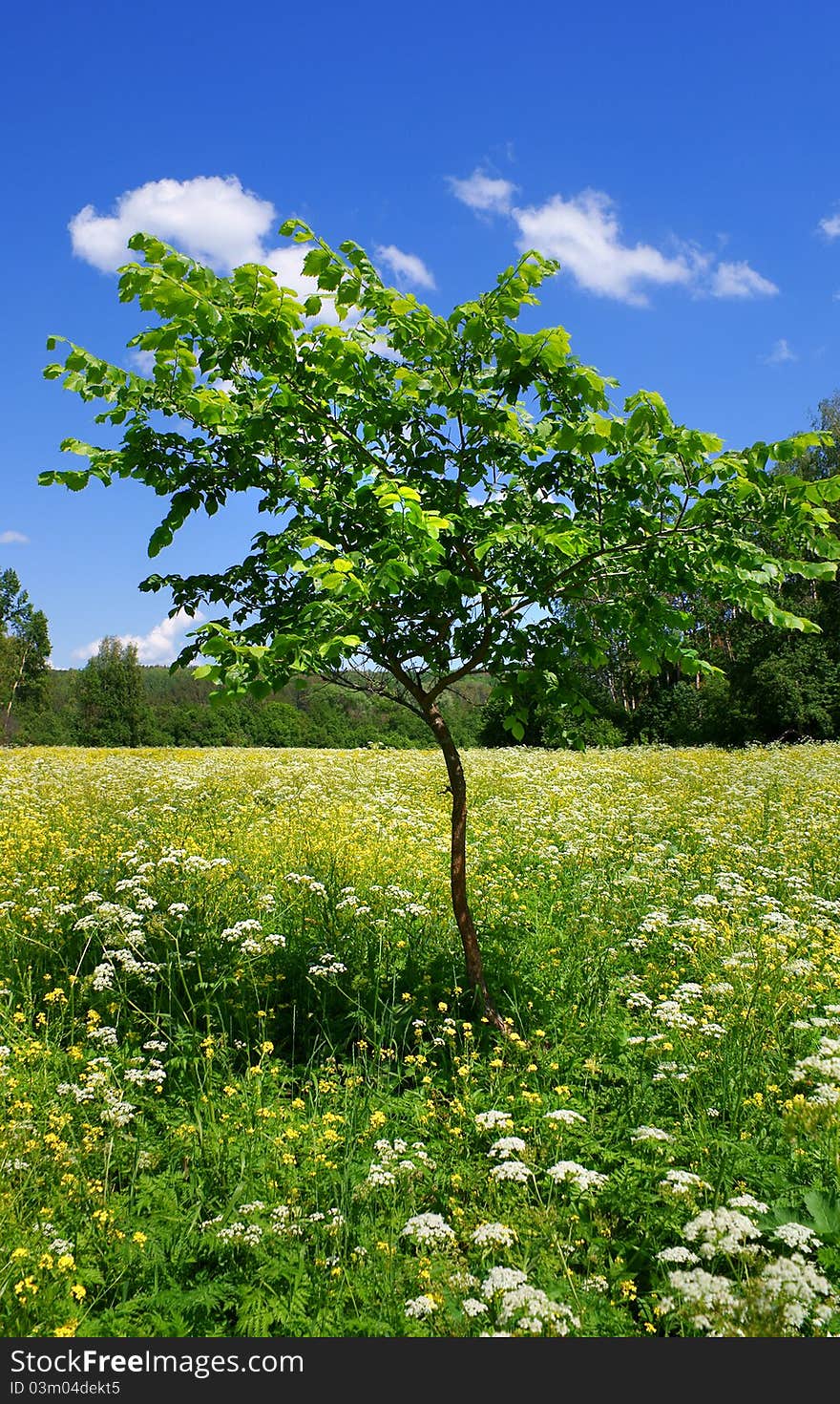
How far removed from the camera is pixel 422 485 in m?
5.37

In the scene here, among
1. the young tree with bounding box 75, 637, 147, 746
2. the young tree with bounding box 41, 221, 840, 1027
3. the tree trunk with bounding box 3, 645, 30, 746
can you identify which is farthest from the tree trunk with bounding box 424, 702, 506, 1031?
the young tree with bounding box 75, 637, 147, 746

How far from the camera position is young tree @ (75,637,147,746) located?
75.1m

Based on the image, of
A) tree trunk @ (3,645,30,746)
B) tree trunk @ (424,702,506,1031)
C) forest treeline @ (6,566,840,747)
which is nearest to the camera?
tree trunk @ (424,702,506,1031)

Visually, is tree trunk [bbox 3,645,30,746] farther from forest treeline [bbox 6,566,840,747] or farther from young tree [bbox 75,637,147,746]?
young tree [bbox 75,637,147,746]

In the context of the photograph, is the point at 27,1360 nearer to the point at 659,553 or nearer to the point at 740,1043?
the point at 740,1043

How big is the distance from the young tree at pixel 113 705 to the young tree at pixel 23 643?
517 cm

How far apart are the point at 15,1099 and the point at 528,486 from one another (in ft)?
17.7

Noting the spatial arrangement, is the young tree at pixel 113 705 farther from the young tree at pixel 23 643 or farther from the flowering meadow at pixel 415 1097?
the flowering meadow at pixel 415 1097

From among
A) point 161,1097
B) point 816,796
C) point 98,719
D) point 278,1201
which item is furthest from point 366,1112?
point 98,719

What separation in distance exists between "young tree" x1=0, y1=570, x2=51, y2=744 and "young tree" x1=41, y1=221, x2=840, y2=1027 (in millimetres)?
71702

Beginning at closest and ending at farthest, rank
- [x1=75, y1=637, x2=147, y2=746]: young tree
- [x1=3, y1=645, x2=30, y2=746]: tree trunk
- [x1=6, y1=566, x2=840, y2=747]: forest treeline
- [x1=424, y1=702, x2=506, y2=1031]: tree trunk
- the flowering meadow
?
the flowering meadow, [x1=424, y1=702, x2=506, y2=1031]: tree trunk, [x1=6, y1=566, x2=840, y2=747]: forest treeline, [x1=3, y1=645, x2=30, y2=746]: tree trunk, [x1=75, y1=637, x2=147, y2=746]: young tree

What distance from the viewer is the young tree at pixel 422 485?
4.43 metres

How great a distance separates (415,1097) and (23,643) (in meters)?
78.5

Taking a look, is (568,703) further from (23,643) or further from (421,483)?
(23,643)
